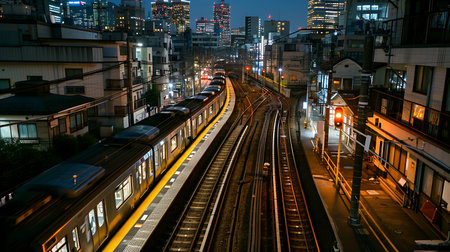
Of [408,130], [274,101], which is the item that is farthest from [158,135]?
[274,101]

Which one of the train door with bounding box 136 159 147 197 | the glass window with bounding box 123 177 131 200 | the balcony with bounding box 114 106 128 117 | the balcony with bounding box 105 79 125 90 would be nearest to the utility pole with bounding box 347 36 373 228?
the train door with bounding box 136 159 147 197

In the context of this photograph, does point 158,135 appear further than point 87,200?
Yes

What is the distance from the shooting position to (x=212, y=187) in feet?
44.1

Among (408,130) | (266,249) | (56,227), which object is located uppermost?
Answer: (408,130)

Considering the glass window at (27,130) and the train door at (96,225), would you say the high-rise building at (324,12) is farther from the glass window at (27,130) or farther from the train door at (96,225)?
the train door at (96,225)

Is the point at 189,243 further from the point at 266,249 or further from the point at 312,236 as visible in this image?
the point at 312,236

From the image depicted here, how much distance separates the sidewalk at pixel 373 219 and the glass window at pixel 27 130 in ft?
45.1

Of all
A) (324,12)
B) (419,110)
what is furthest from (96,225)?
(324,12)

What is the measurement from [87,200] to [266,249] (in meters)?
5.23

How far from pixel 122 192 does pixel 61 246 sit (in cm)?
302

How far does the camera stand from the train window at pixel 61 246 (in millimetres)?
5794

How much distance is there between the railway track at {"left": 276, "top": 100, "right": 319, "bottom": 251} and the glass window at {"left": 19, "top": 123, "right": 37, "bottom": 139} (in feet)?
39.7

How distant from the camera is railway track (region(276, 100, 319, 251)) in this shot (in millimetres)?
9484

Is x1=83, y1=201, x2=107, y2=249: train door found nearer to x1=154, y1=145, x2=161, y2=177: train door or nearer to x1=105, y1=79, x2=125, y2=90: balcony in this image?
x1=154, y1=145, x2=161, y2=177: train door
